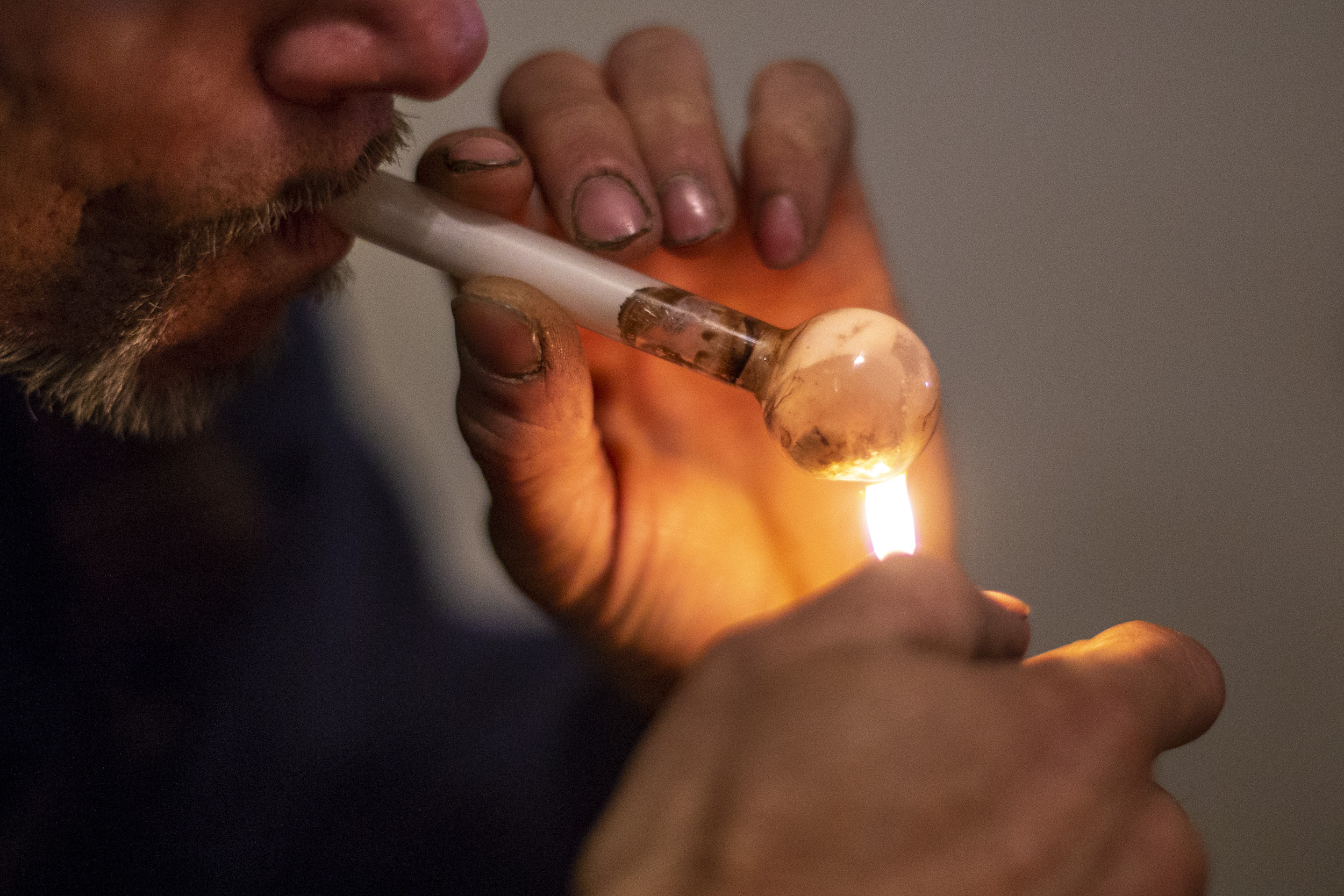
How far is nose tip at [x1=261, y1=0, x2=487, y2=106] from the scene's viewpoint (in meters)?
0.32

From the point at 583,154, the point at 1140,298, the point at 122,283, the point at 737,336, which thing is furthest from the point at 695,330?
the point at 1140,298

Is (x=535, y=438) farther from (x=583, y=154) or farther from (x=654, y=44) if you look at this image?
(x=654, y=44)

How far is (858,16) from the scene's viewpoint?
648 mm

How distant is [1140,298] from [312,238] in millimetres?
563

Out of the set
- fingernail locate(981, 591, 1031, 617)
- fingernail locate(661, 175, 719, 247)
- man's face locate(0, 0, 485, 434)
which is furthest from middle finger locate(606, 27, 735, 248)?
fingernail locate(981, 591, 1031, 617)

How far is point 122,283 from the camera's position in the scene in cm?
35

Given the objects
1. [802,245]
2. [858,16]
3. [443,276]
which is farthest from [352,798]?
[858,16]

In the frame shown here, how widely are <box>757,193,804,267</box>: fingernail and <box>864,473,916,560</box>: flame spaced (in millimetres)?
143

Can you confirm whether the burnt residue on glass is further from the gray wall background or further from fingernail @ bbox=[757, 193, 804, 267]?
the gray wall background

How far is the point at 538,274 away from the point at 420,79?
0.29 ft

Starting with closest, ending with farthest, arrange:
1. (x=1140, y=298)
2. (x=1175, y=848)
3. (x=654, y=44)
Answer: (x=1175, y=848), (x=654, y=44), (x=1140, y=298)

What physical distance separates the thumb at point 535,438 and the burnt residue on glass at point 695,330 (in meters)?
0.03

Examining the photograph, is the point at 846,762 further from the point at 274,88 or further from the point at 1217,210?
the point at 1217,210

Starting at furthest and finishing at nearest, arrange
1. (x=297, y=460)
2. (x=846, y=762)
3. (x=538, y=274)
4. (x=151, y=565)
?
(x=297, y=460) → (x=151, y=565) → (x=538, y=274) → (x=846, y=762)
